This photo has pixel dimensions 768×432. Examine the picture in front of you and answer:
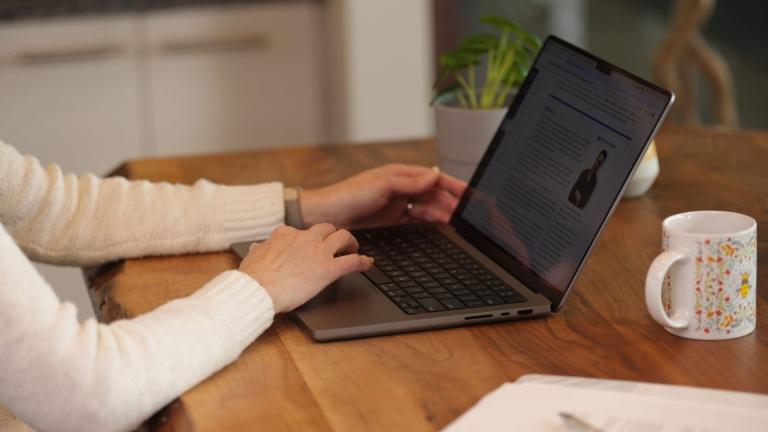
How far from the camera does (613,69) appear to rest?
117 centimetres

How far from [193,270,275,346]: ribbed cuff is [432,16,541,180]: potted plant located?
0.55 m

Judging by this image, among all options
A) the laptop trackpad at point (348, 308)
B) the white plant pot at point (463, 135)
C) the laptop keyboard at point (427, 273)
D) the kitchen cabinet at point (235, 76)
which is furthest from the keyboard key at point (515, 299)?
the kitchen cabinet at point (235, 76)

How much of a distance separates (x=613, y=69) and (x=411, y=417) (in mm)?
452

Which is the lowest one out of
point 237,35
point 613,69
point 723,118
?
point 723,118

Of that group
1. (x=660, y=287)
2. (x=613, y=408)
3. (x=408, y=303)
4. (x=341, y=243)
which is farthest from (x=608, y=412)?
(x=341, y=243)

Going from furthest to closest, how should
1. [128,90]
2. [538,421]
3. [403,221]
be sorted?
[128,90]
[403,221]
[538,421]

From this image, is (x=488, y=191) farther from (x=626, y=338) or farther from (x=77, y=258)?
(x=77, y=258)

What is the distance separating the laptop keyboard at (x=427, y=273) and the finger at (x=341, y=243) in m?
0.03

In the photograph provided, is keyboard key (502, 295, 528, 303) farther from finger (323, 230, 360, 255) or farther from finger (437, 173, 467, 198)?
finger (437, 173, 467, 198)

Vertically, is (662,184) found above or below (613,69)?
below

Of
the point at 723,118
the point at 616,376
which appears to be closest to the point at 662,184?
the point at 616,376

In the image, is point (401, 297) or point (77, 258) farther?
point (77, 258)

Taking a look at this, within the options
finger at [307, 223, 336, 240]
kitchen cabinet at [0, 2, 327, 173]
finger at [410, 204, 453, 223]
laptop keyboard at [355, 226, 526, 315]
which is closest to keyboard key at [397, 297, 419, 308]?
laptop keyboard at [355, 226, 526, 315]

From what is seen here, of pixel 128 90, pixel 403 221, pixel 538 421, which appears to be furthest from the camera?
pixel 128 90
